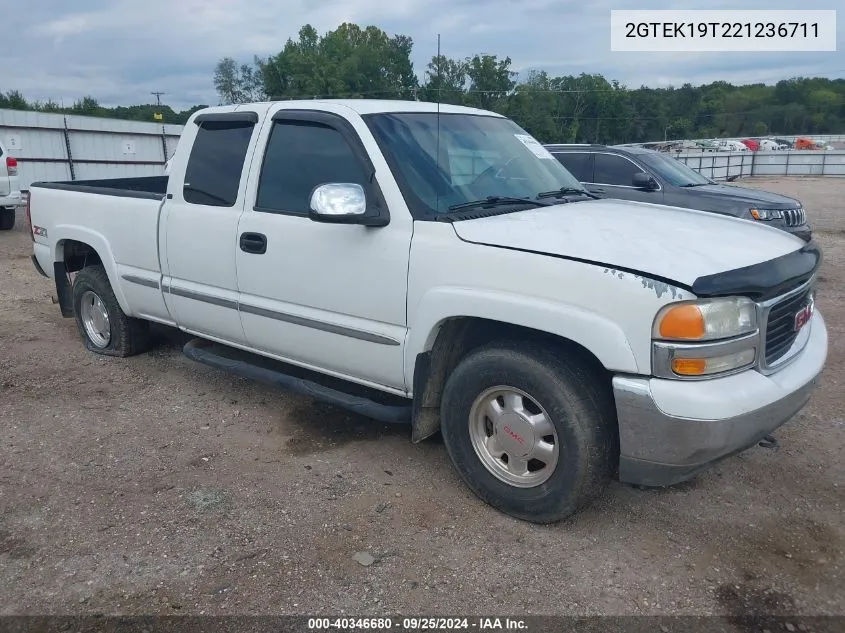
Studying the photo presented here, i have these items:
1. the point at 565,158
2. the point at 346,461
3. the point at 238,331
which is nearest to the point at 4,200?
the point at 565,158

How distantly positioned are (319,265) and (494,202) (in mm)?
978

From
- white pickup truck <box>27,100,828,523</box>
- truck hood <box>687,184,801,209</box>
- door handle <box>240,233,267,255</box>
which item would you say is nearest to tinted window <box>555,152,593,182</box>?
truck hood <box>687,184,801,209</box>

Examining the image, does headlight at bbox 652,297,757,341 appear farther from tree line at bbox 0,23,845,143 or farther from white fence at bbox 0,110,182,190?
white fence at bbox 0,110,182,190

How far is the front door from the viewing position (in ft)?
11.6

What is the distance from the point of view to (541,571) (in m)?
2.96

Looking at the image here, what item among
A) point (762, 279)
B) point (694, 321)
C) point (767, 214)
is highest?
point (762, 279)

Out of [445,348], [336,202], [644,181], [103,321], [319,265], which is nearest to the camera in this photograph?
[336,202]

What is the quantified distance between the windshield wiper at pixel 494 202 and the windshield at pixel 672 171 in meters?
6.56

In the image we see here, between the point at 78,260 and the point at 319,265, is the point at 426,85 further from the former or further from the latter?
the point at 78,260

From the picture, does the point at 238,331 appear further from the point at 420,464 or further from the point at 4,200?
the point at 4,200

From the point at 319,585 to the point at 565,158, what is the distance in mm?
8510

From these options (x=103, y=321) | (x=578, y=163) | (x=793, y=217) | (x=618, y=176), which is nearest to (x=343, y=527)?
(x=103, y=321)

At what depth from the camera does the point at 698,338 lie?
107 inches

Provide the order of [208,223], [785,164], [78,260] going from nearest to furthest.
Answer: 1. [208,223]
2. [78,260]
3. [785,164]
